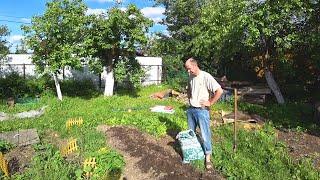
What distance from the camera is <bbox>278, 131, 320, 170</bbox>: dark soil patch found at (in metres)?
8.52

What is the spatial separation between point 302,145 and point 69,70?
16218 mm

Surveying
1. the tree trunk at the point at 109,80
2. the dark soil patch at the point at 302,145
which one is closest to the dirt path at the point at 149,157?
the dark soil patch at the point at 302,145

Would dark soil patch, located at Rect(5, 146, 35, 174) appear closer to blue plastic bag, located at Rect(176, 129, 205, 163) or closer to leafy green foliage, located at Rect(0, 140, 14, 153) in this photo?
leafy green foliage, located at Rect(0, 140, 14, 153)

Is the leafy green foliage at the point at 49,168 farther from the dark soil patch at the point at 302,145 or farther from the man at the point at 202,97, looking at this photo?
the dark soil patch at the point at 302,145

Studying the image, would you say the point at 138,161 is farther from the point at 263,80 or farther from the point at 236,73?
the point at 236,73

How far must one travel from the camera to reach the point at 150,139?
936 centimetres

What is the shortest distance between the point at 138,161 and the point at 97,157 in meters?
0.75

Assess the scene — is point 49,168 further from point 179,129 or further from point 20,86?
point 20,86

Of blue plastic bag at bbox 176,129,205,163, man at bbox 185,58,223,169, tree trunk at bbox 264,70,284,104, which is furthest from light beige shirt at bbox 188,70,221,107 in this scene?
tree trunk at bbox 264,70,284,104

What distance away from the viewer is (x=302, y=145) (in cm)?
954

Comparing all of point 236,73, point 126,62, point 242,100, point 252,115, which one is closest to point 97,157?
point 252,115

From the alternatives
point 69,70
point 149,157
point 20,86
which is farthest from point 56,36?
point 149,157

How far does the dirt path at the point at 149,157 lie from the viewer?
22.9ft

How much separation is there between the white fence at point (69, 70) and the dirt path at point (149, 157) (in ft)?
34.3
